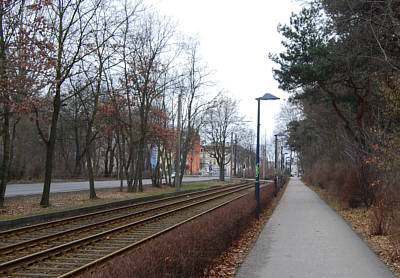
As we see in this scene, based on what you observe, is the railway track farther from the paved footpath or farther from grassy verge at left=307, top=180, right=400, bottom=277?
grassy verge at left=307, top=180, right=400, bottom=277

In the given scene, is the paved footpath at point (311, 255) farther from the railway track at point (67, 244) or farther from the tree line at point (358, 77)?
the railway track at point (67, 244)

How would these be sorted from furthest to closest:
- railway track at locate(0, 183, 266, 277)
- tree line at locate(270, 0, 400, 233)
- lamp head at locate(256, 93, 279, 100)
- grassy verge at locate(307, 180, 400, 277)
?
1. lamp head at locate(256, 93, 279, 100)
2. tree line at locate(270, 0, 400, 233)
3. grassy verge at locate(307, 180, 400, 277)
4. railway track at locate(0, 183, 266, 277)

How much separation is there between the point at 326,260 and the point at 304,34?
47.4 ft

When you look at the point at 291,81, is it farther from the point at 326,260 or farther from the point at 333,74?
the point at 326,260

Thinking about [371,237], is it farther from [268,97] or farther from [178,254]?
[178,254]

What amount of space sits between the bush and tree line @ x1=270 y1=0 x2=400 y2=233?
4087mm

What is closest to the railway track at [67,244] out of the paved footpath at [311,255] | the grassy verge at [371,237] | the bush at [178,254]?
the bush at [178,254]

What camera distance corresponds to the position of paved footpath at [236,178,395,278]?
24.8 feet

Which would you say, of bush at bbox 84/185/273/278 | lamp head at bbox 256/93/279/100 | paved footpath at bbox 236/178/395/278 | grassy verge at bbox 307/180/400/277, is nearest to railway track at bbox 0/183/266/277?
bush at bbox 84/185/273/278

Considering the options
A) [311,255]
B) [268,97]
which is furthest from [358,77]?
[311,255]

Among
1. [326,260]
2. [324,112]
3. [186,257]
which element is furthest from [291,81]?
[186,257]

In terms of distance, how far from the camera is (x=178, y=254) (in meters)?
5.92

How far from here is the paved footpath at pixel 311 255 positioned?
24.8 ft

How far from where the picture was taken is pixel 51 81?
15164 mm
